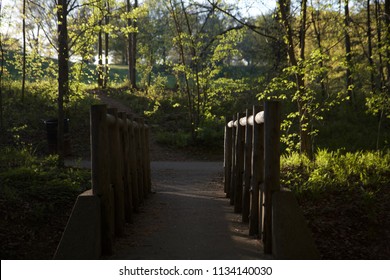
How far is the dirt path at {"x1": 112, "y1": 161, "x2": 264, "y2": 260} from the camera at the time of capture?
5066mm

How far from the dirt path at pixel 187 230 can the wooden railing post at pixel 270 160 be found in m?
0.33

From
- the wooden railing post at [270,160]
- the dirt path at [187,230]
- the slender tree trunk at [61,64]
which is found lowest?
the dirt path at [187,230]

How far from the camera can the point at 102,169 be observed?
16.0ft

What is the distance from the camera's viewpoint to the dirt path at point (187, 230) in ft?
16.6

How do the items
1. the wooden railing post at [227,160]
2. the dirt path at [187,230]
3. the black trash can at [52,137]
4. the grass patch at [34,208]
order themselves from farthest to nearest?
the black trash can at [52,137] → the wooden railing post at [227,160] → the grass patch at [34,208] → the dirt path at [187,230]

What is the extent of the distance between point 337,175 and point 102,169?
17.1 feet

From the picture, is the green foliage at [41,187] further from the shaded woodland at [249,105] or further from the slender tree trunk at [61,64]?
the slender tree trunk at [61,64]

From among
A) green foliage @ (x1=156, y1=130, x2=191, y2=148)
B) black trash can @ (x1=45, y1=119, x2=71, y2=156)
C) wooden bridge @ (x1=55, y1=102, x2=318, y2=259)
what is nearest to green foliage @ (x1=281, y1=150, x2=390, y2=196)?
wooden bridge @ (x1=55, y1=102, x2=318, y2=259)

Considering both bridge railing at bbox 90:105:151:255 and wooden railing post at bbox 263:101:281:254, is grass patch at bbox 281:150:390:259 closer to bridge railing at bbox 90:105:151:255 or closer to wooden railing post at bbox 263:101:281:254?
wooden railing post at bbox 263:101:281:254

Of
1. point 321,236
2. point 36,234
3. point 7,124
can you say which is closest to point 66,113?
point 7,124

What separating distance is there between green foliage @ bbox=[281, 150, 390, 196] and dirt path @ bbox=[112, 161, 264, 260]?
1419 mm

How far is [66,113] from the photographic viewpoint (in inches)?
674

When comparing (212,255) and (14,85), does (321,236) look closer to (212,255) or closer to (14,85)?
(212,255)

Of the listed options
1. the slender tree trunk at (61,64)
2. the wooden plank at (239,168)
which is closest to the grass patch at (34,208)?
the slender tree trunk at (61,64)
